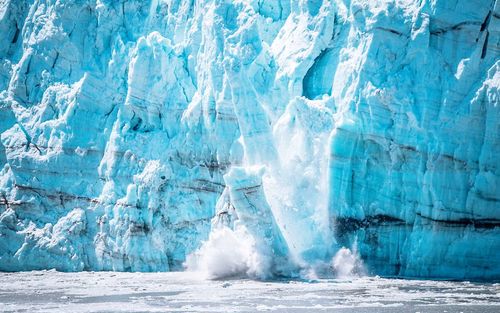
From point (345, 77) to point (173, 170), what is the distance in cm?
487

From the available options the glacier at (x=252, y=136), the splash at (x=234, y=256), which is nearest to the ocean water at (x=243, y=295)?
the splash at (x=234, y=256)

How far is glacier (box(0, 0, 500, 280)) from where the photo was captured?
1552 centimetres

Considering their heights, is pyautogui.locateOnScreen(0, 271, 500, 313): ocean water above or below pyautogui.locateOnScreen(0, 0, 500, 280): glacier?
below

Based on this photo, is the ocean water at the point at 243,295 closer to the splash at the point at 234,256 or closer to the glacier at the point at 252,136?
the splash at the point at 234,256

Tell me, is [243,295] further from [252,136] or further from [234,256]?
[252,136]

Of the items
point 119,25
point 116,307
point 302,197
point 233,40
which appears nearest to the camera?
point 116,307

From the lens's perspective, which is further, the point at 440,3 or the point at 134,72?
the point at 134,72

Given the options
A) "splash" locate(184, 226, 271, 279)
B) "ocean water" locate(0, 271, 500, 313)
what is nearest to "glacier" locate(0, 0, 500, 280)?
"splash" locate(184, 226, 271, 279)

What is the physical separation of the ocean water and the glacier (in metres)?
1.00

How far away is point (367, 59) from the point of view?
16.5 meters

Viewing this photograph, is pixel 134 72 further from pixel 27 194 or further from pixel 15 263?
pixel 15 263

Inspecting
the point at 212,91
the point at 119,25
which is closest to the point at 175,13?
the point at 119,25

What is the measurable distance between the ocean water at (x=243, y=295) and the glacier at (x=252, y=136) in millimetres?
1002

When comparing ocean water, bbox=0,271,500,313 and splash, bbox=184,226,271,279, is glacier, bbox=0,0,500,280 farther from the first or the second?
ocean water, bbox=0,271,500,313
